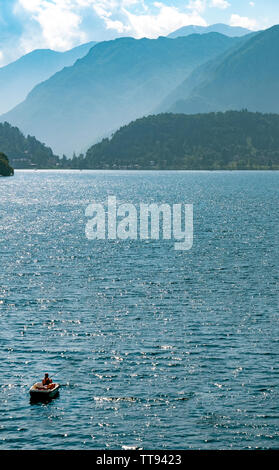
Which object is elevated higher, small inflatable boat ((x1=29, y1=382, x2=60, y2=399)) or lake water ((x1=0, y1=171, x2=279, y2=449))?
small inflatable boat ((x1=29, y1=382, x2=60, y2=399))

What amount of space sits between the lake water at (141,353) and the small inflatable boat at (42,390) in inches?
40.2

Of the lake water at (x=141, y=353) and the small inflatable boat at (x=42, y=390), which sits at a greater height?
the small inflatable boat at (x=42, y=390)

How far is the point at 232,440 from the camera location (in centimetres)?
5425

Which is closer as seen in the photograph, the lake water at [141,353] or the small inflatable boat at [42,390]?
the lake water at [141,353]

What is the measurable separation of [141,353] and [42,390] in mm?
17149

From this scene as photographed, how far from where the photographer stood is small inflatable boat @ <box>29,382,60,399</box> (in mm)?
61000

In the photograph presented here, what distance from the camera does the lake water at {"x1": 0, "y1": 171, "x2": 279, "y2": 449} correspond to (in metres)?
56.2

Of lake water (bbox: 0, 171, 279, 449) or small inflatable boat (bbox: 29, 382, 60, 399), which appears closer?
lake water (bbox: 0, 171, 279, 449)

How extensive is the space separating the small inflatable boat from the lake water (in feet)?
3.35

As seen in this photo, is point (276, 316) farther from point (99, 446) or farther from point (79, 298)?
point (99, 446)

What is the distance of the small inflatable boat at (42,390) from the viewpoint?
200ft

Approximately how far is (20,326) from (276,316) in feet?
116
